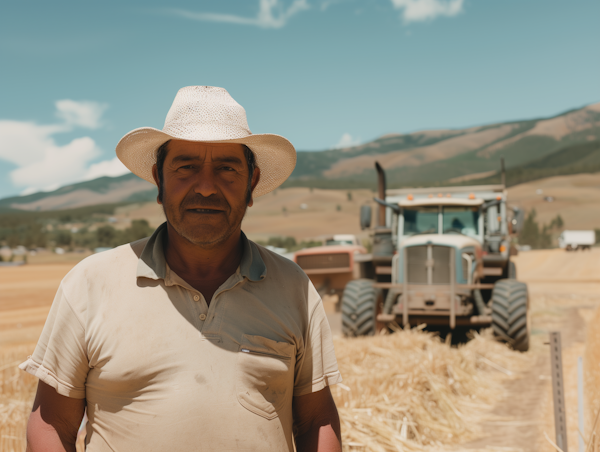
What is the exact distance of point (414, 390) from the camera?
5582 millimetres

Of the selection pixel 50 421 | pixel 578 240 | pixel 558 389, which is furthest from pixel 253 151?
pixel 578 240

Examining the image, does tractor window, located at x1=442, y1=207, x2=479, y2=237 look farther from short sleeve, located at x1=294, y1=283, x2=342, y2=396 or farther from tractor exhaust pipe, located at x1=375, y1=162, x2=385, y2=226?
short sleeve, located at x1=294, y1=283, x2=342, y2=396

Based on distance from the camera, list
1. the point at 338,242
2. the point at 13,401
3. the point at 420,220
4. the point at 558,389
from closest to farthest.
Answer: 1. the point at 558,389
2. the point at 13,401
3. the point at 420,220
4. the point at 338,242

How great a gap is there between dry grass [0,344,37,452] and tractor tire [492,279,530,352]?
634 cm

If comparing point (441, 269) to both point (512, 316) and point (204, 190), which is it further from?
point (204, 190)

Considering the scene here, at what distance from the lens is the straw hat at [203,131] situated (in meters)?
1.95

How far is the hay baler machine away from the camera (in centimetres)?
884

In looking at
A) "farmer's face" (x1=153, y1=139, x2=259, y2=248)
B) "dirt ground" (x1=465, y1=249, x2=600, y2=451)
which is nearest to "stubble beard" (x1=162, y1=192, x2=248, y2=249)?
"farmer's face" (x1=153, y1=139, x2=259, y2=248)

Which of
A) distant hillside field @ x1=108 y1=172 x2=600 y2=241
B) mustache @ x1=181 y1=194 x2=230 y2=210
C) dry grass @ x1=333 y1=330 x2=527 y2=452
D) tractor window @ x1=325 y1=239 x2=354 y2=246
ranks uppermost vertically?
distant hillside field @ x1=108 y1=172 x2=600 y2=241

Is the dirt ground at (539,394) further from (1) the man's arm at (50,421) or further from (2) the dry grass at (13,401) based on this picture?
(2) the dry grass at (13,401)

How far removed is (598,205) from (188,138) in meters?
124

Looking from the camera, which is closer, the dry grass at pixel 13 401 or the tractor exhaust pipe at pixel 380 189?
the dry grass at pixel 13 401

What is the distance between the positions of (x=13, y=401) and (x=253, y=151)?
11.3 feet

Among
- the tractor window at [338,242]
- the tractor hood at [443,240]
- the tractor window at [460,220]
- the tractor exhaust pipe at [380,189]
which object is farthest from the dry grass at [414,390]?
the tractor window at [338,242]
